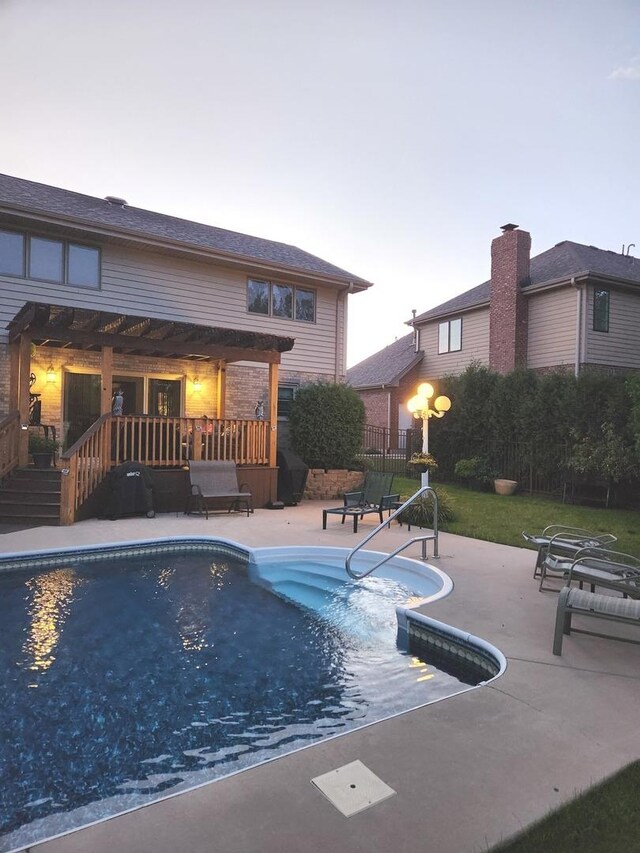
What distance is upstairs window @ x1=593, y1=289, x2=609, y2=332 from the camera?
17234 mm

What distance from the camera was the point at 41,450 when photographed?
1131 centimetres

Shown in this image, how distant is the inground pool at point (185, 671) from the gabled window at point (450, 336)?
1598 centimetres

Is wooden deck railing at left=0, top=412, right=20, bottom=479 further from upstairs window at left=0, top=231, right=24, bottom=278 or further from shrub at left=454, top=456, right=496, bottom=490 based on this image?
shrub at left=454, top=456, right=496, bottom=490

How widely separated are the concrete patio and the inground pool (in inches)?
19.0

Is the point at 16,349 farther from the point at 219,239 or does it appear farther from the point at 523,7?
the point at 523,7

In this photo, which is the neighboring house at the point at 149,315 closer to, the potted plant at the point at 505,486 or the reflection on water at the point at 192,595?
the reflection on water at the point at 192,595

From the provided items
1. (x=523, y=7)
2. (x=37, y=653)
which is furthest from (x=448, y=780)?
(x=523, y=7)

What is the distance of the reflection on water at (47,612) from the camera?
4535 mm

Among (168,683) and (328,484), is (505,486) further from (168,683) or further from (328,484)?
(168,683)

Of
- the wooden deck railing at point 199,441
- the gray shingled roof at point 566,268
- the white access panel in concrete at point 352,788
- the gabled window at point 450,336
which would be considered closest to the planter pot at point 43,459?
the wooden deck railing at point 199,441

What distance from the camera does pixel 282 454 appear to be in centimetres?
A: 1280

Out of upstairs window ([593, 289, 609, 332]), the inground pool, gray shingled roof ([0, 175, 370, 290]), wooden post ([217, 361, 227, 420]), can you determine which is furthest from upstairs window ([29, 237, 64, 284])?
upstairs window ([593, 289, 609, 332])

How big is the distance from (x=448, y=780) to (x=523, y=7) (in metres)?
11.4

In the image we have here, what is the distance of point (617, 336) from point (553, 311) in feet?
7.17
